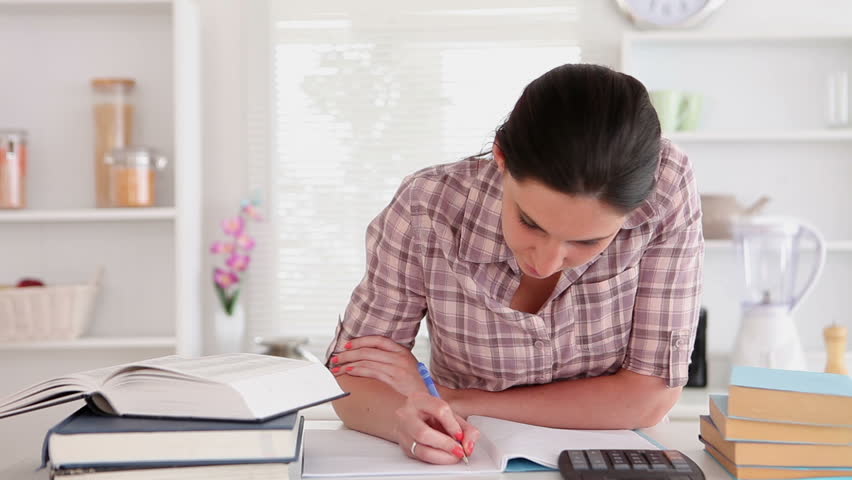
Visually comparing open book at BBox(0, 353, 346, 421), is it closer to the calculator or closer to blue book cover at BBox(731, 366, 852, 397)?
the calculator

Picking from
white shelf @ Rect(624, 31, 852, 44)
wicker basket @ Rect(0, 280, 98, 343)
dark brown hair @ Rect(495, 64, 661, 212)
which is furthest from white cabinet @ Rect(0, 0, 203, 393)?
dark brown hair @ Rect(495, 64, 661, 212)

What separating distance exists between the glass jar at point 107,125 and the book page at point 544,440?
1808mm

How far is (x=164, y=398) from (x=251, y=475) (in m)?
0.11

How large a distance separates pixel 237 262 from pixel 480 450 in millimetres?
1813

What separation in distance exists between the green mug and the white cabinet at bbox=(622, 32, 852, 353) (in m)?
0.10

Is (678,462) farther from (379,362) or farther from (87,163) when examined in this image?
(87,163)

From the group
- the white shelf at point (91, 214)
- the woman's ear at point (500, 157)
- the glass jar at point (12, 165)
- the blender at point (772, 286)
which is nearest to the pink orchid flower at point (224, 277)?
the white shelf at point (91, 214)

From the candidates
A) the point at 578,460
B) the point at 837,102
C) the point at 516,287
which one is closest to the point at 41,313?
the point at 516,287

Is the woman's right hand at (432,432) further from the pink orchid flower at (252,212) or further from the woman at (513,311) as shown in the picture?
the pink orchid flower at (252,212)

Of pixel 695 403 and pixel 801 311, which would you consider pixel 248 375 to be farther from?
pixel 801 311

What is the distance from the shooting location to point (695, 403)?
2.33 meters

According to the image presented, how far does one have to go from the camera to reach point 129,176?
2.50 metres

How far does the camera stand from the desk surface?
0.87 metres

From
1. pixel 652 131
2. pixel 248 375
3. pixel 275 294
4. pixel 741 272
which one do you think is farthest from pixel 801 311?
pixel 248 375
